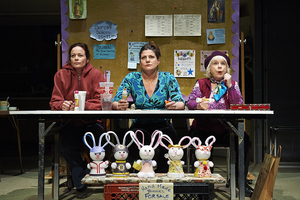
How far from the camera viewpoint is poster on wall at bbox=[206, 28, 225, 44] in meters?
3.76

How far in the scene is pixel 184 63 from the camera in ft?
12.4

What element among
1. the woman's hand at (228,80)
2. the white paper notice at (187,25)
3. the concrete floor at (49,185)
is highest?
the white paper notice at (187,25)

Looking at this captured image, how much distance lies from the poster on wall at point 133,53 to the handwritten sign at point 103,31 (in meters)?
0.24

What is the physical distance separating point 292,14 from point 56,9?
14.1 ft

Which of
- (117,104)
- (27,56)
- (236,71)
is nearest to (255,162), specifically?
(236,71)

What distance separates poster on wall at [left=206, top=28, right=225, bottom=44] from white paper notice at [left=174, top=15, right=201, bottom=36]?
14cm

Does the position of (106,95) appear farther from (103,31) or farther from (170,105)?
(103,31)

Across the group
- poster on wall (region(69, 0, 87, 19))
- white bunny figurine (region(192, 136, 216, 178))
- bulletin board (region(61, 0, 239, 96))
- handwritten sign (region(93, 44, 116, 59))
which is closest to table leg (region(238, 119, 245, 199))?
white bunny figurine (region(192, 136, 216, 178))

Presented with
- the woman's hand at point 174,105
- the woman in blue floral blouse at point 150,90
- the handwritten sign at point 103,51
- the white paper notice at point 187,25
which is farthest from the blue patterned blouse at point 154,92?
the white paper notice at point 187,25

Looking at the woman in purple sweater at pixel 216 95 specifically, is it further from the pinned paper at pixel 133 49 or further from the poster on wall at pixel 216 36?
the pinned paper at pixel 133 49

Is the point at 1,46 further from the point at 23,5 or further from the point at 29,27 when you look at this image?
the point at 23,5

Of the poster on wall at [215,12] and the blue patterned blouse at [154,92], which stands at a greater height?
the poster on wall at [215,12]

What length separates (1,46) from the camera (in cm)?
708

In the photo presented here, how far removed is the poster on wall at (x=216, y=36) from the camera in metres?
3.76
